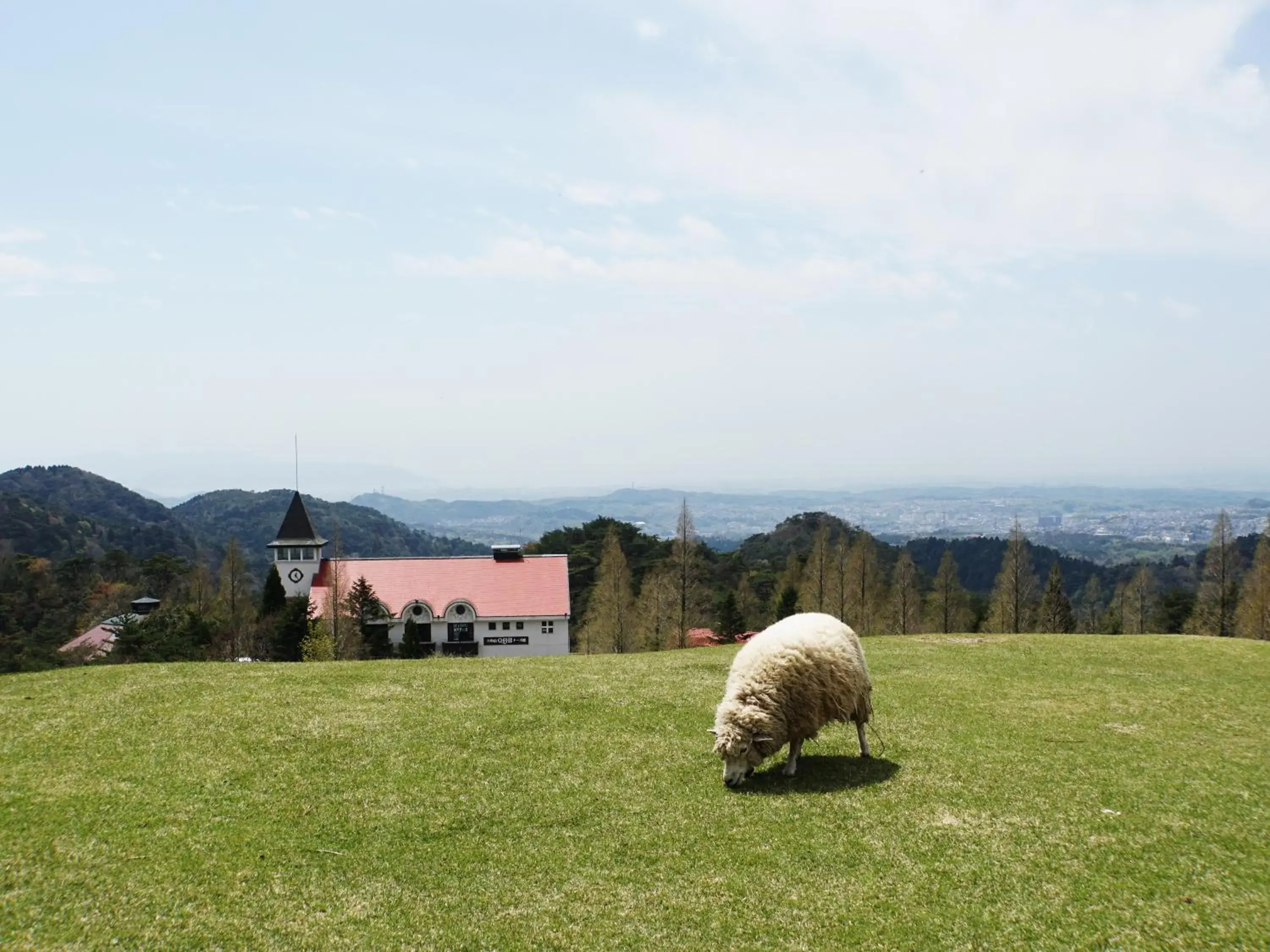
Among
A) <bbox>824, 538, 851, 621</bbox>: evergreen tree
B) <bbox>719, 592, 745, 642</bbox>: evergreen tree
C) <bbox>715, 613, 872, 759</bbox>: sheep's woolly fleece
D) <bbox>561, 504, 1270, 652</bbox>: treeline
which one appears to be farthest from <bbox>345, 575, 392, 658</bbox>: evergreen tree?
<bbox>715, 613, 872, 759</bbox>: sheep's woolly fleece

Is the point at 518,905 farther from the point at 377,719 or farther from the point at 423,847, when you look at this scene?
the point at 377,719

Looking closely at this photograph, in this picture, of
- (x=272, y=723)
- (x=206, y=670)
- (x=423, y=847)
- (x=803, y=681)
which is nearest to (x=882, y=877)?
(x=803, y=681)

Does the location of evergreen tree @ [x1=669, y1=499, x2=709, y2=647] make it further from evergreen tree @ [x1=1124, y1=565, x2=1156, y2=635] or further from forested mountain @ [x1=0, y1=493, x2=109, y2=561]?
forested mountain @ [x1=0, y1=493, x2=109, y2=561]

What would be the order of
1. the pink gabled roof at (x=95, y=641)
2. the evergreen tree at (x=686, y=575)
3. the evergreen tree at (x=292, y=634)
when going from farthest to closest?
the evergreen tree at (x=686, y=575)
the pink gabled roof at (x=95, y=641)
the evergreen tree at (x=292, y=634)

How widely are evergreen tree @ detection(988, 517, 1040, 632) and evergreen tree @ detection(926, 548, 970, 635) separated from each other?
3.14 metres

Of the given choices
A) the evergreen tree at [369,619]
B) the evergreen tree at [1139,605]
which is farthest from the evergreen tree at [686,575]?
the evergreen tree at [1139,605]

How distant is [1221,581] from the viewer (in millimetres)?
47625

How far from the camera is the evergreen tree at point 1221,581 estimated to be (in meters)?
47.2

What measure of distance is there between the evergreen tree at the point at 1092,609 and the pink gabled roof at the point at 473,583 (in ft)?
149

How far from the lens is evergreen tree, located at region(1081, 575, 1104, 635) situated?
66.4m

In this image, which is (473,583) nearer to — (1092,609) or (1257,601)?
(1257,601)

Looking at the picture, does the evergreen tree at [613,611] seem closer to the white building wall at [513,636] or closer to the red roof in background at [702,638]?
the white building wall at [513,636]

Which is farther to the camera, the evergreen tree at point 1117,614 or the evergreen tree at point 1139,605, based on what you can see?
the evergreen tree at point 1139,605

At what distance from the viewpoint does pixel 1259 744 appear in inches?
572
